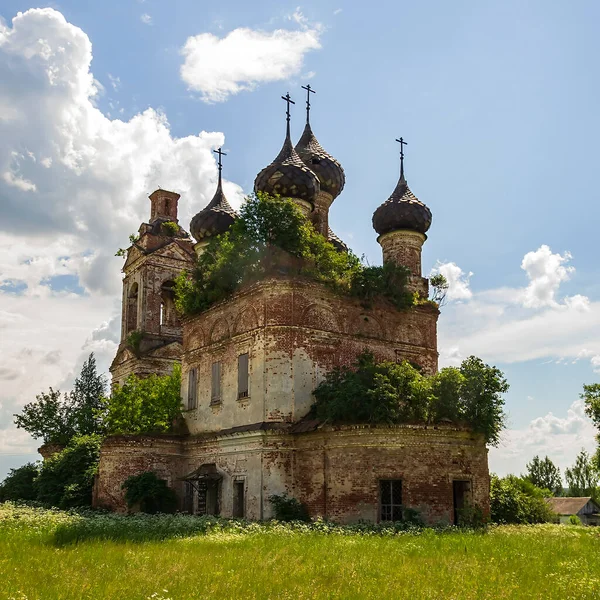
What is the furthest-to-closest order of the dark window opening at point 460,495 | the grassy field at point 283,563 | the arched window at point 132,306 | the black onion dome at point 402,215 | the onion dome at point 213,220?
the arched window at point 132,306 < the onion dome at point 213,220 < the black onion dome at point 402,215 < the dark window opening at point 460,495 < the grassy field at point 283,563

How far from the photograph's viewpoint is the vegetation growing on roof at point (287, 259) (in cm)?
2044

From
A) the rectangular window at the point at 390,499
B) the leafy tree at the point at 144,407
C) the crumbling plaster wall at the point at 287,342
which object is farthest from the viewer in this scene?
the leafy tree at the point at 144,407

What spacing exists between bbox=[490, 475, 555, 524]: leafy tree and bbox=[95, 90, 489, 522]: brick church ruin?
10.2 ft

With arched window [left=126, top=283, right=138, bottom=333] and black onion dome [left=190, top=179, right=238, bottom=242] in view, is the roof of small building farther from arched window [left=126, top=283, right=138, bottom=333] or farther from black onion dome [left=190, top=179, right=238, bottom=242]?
black onion dome [left=190, top=179, right=238, bottom=242]

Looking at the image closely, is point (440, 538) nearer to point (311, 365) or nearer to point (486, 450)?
point (486, 450)

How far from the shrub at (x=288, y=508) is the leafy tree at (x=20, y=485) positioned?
48.5 ft

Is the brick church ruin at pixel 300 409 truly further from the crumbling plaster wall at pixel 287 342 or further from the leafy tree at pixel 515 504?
the leafy tree at pixel 515 504

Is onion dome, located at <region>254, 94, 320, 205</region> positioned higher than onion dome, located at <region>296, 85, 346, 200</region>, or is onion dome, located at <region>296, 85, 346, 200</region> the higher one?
onion dome, located at <region>296, 85, 346, 200</region>

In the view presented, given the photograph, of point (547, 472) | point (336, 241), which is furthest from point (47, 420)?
point (547, 472)

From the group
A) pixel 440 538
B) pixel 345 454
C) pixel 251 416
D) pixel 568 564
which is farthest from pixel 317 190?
pixel 568 564

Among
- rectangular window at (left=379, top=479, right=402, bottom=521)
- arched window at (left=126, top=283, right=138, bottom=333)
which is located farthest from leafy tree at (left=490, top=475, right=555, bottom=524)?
arched window at (left=126, top=283, right=138, bottom=333)

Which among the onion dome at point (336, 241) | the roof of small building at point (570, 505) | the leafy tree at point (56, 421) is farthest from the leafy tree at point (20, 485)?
the roof of small building at point (570, 505)

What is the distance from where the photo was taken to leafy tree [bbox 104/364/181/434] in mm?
24859

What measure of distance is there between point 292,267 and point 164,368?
14.7 metres
